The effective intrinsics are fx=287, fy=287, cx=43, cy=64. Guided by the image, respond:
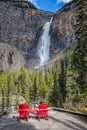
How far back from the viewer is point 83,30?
98.1 ft

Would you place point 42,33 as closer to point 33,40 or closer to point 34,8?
point 33,40

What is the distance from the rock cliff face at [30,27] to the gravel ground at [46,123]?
487ft

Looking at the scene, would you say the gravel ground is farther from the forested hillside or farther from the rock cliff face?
the rock cliff face

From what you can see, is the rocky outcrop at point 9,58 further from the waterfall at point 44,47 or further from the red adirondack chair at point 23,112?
the red adirondack chair at point 23,112

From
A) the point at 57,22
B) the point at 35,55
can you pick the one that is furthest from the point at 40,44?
the point at 57,22

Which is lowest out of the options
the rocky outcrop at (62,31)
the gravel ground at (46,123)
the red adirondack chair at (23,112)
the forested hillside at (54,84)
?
the gravel ground at (46,123)

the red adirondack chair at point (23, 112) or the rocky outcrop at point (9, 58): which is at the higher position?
the rocky outcrop at point (9, 58)

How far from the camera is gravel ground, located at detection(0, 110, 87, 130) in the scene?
12195 millimetres

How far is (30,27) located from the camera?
604 ft

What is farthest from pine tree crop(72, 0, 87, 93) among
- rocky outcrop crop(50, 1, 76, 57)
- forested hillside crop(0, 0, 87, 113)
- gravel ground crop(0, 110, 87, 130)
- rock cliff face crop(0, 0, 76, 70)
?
rocky outcrop crop(50, 1, 76, 57)

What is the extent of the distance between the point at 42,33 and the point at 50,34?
5009 millimetres

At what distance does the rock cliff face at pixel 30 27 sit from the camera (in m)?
170

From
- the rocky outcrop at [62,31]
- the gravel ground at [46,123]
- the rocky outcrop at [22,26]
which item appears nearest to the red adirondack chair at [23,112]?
the gravel ground at [46,123]

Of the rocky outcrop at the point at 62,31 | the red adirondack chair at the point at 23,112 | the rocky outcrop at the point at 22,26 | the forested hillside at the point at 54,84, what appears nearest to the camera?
the red adirondack chair at the point at 23,112
